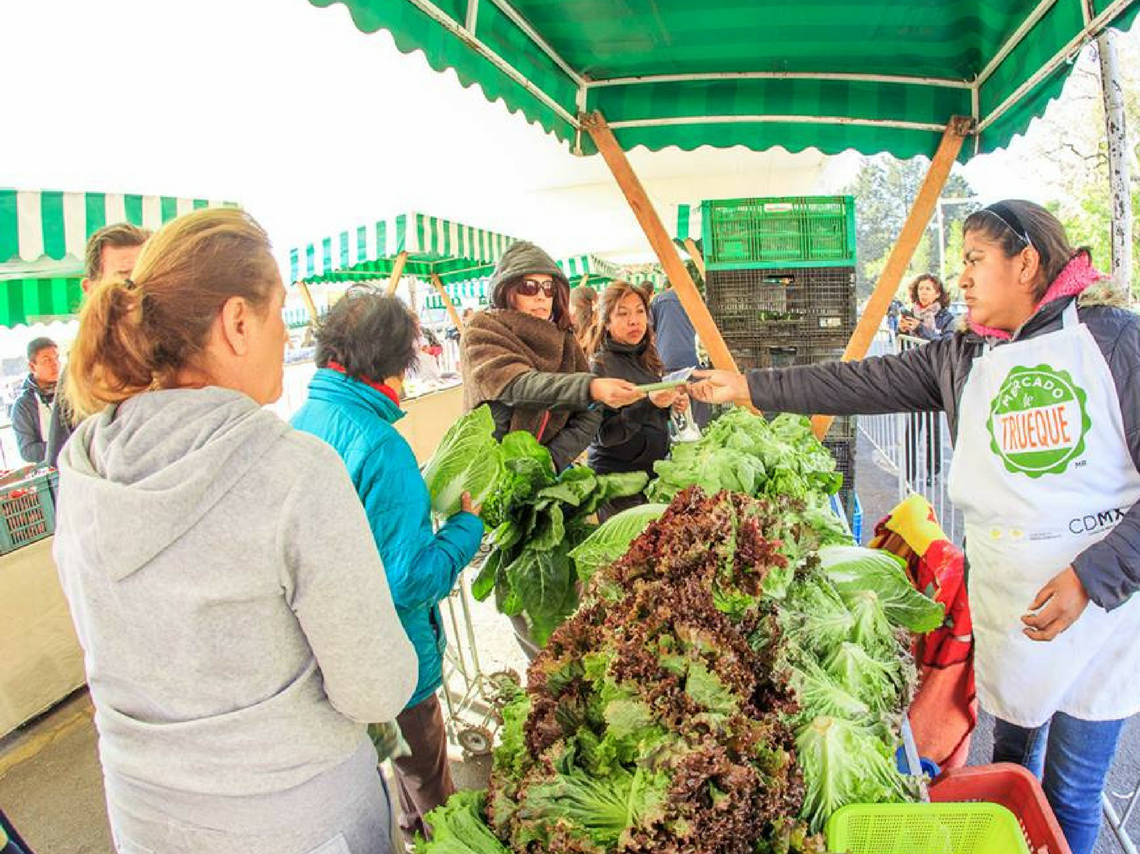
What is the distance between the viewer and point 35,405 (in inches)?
216

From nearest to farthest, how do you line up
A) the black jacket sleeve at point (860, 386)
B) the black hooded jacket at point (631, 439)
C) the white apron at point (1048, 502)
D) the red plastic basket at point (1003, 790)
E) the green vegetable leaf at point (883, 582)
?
the red plastic basket at point (1003, 790) < the green vegetable leaf at point (883, 582) < the white apron at point (1048, 502) < the black jacket sleeve at point (860, 386) < the black hooded jacket at point (631, 439)

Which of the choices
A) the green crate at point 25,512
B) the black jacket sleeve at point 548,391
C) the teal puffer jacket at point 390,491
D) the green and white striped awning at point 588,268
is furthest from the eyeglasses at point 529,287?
the green and white striped awning at point 588,268

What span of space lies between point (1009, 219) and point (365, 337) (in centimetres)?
195

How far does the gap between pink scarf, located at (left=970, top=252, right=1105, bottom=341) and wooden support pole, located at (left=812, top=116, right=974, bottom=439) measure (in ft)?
4.78

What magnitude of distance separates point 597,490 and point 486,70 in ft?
5.19

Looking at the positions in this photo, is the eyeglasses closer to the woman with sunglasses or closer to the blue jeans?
the woman with sunglasses

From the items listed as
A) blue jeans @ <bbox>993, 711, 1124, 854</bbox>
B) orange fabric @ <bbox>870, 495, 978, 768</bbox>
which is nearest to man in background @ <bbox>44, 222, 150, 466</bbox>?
orange fabric @ <bbox>870, 495, 978, 768</bbox>

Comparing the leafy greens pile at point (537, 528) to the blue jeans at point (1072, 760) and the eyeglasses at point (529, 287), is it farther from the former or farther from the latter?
the blue jeans at point (1072, 760)

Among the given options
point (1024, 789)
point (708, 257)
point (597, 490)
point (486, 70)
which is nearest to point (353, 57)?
point (708, 257)

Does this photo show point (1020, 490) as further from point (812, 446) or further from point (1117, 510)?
point (812, 446)

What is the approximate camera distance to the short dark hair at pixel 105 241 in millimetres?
2141

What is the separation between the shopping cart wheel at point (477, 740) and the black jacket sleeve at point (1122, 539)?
252 cm

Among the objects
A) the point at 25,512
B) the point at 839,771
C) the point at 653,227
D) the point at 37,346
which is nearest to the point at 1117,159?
the point at 653,227

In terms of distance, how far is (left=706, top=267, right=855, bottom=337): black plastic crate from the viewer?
14.9 ft
